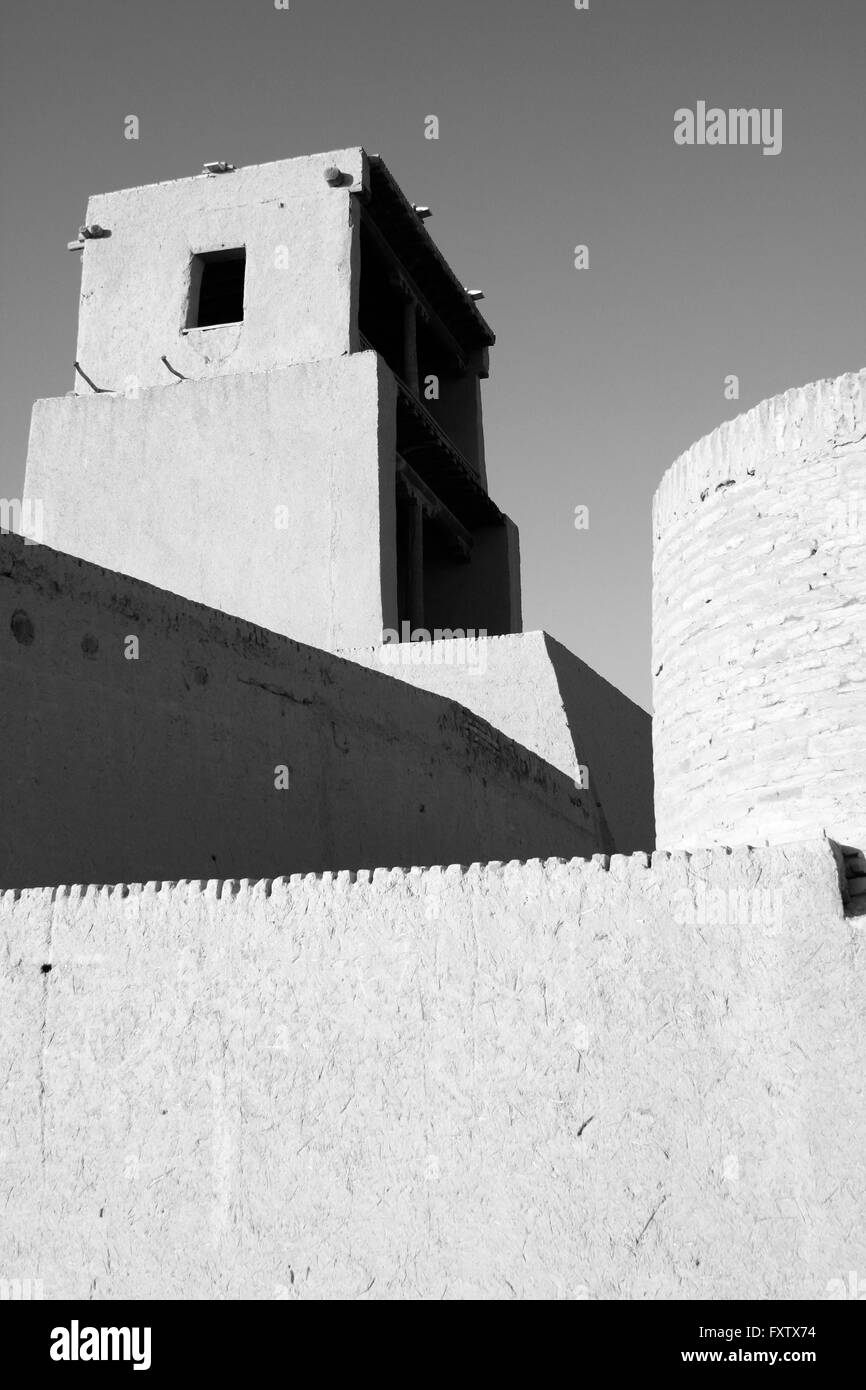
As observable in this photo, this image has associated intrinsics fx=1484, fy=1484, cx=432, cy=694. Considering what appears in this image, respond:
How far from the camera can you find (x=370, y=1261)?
444 centimetres

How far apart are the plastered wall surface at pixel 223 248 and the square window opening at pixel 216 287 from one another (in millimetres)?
124

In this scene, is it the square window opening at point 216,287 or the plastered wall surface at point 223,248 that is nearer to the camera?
the plastered wall surface at point 223,248

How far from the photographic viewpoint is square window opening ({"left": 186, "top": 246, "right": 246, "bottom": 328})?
15.9 metres

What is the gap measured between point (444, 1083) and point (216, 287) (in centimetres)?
1523

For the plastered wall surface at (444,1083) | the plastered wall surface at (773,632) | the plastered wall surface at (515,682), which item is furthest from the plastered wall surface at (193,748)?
the plastered wall surface at (773,632)

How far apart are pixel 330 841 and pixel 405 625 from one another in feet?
19.3

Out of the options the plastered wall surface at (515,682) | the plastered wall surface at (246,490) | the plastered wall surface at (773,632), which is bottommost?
the plastered wall surface at (773,632)

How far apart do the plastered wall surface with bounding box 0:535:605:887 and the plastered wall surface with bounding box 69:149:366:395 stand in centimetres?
565

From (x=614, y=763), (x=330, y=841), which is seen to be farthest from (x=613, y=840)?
(x=330, y=841)

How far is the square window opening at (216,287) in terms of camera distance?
52.2 feet

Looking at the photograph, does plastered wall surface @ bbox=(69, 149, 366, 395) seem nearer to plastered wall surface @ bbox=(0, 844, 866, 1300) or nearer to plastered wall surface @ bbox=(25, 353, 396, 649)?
plastered wall surface @ bbox=(25, 353, 396, 649)

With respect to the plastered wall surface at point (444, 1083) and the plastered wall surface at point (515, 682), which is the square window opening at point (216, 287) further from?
the plastered wall surface at point (444, 1083)

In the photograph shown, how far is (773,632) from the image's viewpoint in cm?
479
